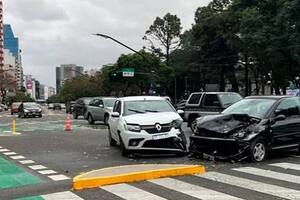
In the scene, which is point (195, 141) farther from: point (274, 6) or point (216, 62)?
point (216, 62)

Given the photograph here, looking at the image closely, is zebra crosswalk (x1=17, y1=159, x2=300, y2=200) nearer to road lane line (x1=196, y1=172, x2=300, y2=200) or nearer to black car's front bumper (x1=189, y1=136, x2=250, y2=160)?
road lane line (x1=196, y1=172, x2=300, y2=200)

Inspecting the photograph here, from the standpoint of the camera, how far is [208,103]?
2316 centimetres

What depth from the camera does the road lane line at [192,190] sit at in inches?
335

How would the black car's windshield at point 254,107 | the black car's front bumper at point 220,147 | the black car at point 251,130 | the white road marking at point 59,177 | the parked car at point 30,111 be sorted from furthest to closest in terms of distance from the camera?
the parked car at point 30,111, the black car's windshield at point 254,107, the black car at point 251,130, the black car's front bumper at point 220,147, the white road marking at point 59,177

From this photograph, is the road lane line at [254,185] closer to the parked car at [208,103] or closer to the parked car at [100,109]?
the parked car at [208,103]

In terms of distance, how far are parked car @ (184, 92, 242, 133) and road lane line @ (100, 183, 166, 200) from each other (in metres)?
13.1

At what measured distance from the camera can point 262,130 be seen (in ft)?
41.9

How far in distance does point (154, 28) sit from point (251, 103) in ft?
278

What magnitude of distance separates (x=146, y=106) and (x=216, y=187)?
6.41 m

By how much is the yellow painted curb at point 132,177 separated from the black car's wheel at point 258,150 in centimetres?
177

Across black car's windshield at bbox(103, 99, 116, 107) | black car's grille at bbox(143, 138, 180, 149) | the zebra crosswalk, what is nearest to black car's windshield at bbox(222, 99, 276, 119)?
black car's grille at bbox(143, 138, 180, 149)

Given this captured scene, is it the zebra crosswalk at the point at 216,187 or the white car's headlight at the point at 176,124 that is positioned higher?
the white car's headlight at the point at 176,124

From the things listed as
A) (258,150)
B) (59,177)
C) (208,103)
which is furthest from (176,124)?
(208,103)

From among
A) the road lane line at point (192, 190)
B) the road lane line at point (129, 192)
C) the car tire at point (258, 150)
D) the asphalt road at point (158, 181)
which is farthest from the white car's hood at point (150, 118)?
the road lane line at point (129, 192)
